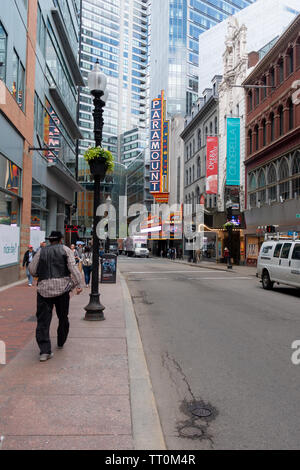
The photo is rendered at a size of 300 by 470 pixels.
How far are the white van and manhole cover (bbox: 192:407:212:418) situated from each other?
10.4 m

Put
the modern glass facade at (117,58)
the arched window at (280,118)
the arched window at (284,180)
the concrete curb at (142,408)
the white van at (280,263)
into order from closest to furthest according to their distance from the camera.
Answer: the concrete curb at (142,408) < the white van at (280,263) < the arched window at (284,180) < the arched window at (280,118) < the modern glass facade at (117,58)

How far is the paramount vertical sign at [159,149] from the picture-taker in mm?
57906

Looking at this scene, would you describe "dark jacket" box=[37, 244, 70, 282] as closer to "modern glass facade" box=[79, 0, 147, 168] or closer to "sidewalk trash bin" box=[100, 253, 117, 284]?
"sidewalk trash bin" box=[100, 253, 117, 284]

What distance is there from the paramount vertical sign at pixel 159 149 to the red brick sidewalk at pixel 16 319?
4783cm

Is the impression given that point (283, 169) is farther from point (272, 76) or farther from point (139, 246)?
point (139, 246)

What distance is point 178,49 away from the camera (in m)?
77.5

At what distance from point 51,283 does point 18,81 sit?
13.9m

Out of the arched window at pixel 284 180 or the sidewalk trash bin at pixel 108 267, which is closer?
the sidewalk trash bin at pixel 108 267

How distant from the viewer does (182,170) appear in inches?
2232

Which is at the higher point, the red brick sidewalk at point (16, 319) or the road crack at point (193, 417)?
the red brick sidewalk at point (16, 319)

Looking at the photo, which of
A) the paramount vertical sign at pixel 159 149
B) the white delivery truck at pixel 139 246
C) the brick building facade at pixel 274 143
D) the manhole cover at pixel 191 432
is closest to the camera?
the manhole cover at pixel 191 432

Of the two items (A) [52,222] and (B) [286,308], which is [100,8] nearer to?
(A) [52,222]

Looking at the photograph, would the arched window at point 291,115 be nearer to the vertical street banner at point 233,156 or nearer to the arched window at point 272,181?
the arched window at point 272,181

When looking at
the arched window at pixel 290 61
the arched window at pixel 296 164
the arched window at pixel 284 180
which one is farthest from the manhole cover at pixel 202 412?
the arched window at pixel 290 61
